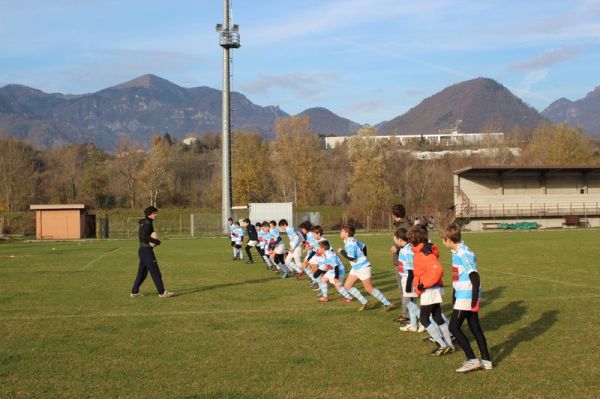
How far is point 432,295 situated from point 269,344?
246cm

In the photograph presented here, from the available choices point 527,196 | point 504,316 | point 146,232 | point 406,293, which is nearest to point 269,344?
point 406,293

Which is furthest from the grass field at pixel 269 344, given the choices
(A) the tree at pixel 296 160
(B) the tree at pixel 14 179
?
(A) the tree at pixel 296 160

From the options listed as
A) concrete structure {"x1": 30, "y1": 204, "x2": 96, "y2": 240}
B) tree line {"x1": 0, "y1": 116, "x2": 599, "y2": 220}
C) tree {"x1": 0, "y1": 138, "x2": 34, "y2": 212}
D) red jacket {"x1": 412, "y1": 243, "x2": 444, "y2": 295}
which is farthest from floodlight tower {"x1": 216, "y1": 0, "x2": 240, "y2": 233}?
red jacket {"x1": 412, "y1": 243, "x2": 444, "y2": 295}

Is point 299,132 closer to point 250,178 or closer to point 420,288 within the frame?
point 250,178

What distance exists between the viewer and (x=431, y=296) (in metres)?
8.98

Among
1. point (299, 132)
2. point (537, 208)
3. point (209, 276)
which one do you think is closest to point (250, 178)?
point (299, 132)

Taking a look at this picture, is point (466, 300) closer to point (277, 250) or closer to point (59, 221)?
point (277, 250)

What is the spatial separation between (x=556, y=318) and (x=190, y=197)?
263 feet

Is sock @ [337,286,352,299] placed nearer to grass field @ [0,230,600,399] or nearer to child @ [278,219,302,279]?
grass field @ [0,230,600,399]

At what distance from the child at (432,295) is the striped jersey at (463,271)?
1.96ft

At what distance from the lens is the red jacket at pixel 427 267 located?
8922mm

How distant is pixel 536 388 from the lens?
23.5 feet

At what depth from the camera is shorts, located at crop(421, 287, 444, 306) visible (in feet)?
29.5

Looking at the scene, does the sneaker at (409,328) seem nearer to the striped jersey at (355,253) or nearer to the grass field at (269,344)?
the grass field at (269,344)
